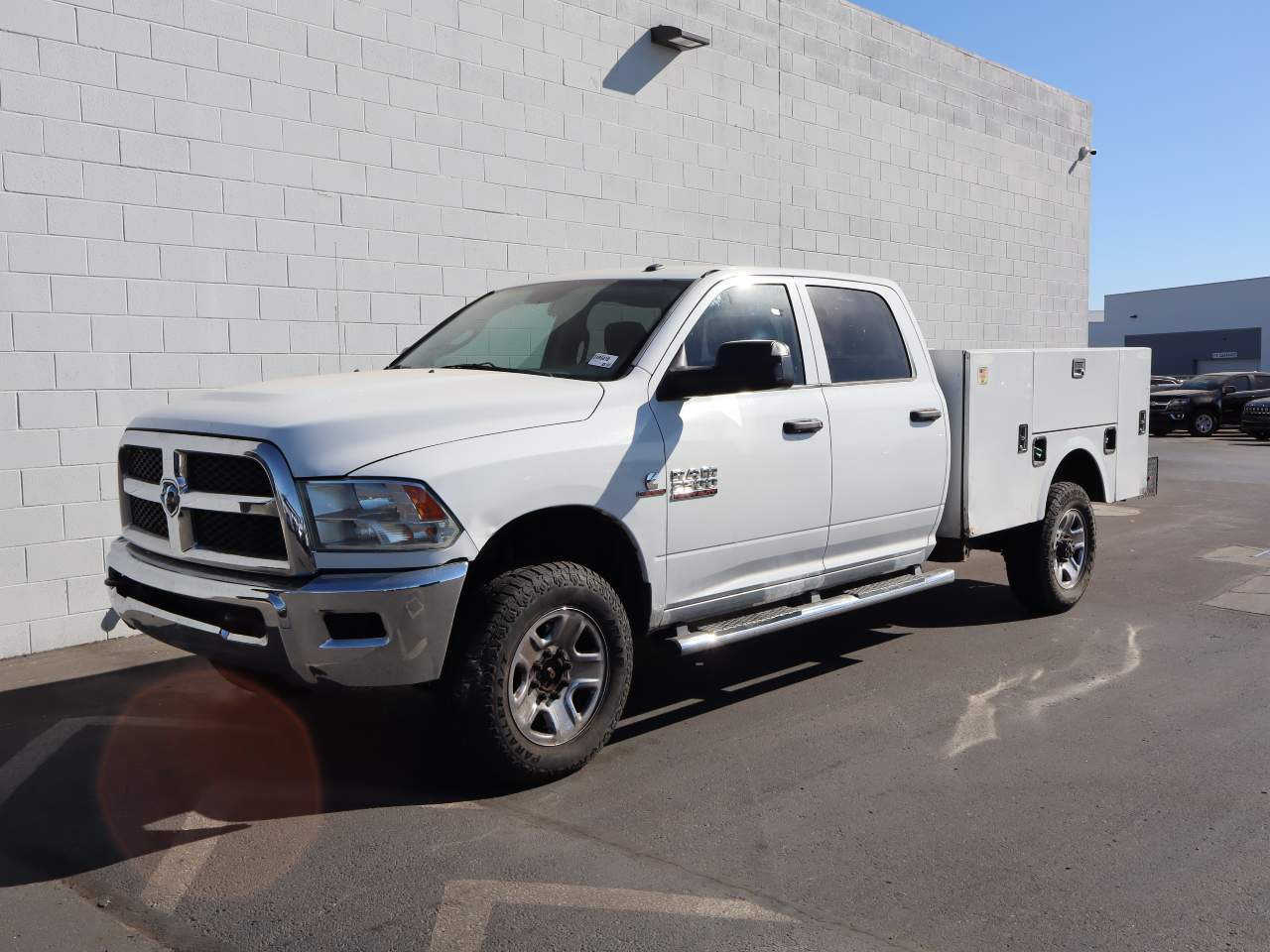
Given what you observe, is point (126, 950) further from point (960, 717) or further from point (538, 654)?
point (960, 717)

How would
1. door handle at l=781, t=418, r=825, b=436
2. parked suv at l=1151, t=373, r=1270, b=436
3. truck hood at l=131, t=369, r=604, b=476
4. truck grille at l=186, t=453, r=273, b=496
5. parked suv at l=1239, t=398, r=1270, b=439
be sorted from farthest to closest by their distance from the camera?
parked suv at l=1151, t=373, r=1270, b=436 < parked suv at l=1239, t=398, r=1270, b=439 < door handle at l=781, t=418, r=825, b=436 < truck grille at l=186, t=453, r=273, b=496 < truck hood at l=131, t=369, r=604, b=476

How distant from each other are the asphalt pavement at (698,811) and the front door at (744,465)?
75cm

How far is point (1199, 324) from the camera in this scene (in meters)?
70.5

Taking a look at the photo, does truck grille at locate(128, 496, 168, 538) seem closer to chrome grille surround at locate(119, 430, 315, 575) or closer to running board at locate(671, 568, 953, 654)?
chrome grille surround at locate(119, 430, 315, 575)

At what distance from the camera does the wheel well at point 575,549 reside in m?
4.66

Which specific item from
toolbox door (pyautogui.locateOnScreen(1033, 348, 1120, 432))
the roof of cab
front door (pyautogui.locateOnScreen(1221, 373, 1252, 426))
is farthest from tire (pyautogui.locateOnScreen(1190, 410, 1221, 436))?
the roof of cab

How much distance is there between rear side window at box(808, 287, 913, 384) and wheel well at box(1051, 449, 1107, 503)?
2.04 m

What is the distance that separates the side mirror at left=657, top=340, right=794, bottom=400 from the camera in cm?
507

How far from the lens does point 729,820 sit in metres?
4.37

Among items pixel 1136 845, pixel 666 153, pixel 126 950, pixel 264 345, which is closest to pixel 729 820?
pixel 1136 845

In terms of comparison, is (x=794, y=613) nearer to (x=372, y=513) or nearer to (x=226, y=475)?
(x=372, y=513)

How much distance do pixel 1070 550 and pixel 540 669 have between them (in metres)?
4.65

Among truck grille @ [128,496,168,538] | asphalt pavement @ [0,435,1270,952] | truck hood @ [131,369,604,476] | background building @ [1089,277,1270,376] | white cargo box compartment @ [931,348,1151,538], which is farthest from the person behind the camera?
background building @ [1089,277,1270,376]

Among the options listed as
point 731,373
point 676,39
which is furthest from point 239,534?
point 676,39
